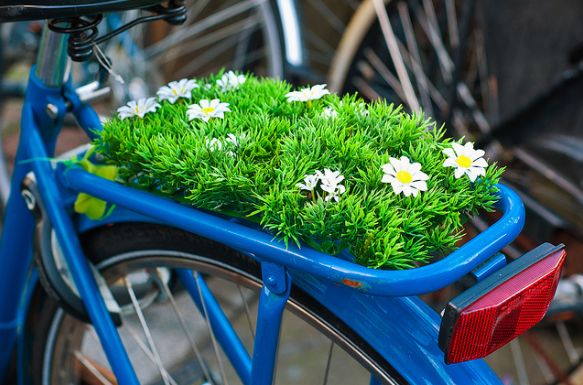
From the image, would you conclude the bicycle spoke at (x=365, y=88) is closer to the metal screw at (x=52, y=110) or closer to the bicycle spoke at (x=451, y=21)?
the bicycle spoke at (x=451, y=21)

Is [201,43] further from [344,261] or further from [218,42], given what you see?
[344,261]

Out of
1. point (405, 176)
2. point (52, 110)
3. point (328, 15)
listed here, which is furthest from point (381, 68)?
point (405, 176)

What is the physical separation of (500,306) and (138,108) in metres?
0.52

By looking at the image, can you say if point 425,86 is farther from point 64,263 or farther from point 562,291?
point 64,263

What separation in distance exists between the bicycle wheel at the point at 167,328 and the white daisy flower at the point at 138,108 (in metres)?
0.18

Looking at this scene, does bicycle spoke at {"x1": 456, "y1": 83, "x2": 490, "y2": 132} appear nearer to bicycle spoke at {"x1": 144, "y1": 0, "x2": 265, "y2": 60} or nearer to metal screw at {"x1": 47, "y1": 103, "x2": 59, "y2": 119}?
bicycle spoke at {"x1": 144, "y1": 0, "x2": 265, "y2": 60}

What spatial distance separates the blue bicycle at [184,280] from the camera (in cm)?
48

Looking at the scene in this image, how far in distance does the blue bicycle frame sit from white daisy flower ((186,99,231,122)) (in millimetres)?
120

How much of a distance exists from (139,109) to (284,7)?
3.90 ft

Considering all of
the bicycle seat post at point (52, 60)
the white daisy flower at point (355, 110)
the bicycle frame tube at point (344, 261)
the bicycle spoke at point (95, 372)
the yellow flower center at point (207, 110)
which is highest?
the bicycle seat post at point (52, 60)

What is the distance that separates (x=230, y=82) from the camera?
0.75 meters

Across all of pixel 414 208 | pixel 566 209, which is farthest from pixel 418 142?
pixel 566 209

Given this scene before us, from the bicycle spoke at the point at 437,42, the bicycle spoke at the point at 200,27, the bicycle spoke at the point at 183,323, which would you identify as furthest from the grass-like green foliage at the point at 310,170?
the bicycle spoke at the point at 200,27

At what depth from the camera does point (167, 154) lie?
0.57 m
